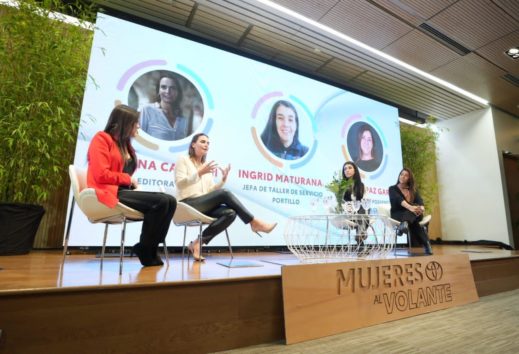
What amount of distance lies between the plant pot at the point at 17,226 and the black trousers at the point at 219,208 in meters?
1.24

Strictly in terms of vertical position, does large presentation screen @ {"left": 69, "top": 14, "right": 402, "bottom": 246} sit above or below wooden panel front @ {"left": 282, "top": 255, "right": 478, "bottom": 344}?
above

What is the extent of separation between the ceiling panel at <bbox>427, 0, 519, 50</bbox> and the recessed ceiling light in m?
0.47

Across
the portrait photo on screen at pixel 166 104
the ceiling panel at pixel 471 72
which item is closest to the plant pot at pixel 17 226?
the portrait photo on screen at pixel 166 104

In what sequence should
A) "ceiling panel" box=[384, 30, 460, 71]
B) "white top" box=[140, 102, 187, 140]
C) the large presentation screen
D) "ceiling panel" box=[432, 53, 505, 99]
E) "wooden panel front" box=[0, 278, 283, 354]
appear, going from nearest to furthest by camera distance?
"wooden panel front" box=[0, 278, 283, 354] < the large presentation screen < "white top" box=[140, 102, 187, 140] < "ceiling panel" box=[384, 30, 460, 71] < "ceiling panel" box=[432, 53, 505, 99]

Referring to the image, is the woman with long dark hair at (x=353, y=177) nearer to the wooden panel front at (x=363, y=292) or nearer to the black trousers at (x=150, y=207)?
the wooden panel front at (x=363, y=292)

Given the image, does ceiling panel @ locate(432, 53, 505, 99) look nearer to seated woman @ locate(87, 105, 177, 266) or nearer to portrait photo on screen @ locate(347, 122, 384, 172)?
portrait photo on screen @ locate(347, 122, 384, 172)

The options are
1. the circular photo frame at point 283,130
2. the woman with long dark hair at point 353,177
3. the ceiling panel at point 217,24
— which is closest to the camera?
the woman with long dark hair at point 353,177

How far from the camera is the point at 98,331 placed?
1111mm

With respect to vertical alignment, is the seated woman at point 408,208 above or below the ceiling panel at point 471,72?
below

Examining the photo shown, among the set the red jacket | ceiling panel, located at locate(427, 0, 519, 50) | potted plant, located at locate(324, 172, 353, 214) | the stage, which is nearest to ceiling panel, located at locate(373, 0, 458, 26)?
ceiling panel, located at locate(427, 0, 519, 50)

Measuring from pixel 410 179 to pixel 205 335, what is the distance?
9.32ft

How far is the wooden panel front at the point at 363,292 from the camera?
1.44 m

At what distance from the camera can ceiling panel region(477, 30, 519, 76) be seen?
13.5ft

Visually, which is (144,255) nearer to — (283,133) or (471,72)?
(283,133)
